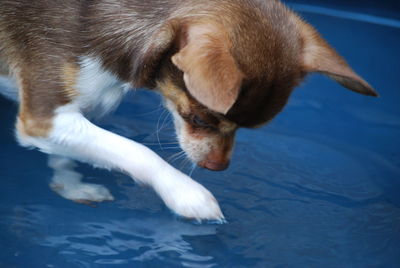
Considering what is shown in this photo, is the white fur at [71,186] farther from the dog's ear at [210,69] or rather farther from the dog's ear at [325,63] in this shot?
the dog's ear at [325,63]

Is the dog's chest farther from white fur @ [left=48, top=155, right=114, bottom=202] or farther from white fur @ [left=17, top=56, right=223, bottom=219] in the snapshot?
white fur @ [left=48, top=155, right=114, bottom=202]

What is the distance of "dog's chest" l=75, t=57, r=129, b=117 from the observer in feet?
9.89

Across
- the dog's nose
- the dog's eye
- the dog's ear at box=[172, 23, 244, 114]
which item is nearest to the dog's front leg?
the dog's nose

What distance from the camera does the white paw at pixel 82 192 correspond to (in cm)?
340

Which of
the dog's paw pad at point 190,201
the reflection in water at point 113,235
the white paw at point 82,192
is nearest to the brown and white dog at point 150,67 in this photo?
the dog's paw pad at point 190,201

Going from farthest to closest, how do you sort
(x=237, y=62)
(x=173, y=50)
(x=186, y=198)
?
(x=186, y=198) → (x=173, y=50) → (x=237, y=62)

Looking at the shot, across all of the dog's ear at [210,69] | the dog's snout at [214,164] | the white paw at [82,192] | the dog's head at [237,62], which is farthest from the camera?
the white paw at [82,192]

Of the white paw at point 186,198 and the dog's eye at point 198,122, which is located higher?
the dog's eye at point 198,122

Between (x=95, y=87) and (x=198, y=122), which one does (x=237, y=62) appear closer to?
(x=198, y=122)

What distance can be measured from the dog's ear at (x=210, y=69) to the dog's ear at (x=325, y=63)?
0.43 metres

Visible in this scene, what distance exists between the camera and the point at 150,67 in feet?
9.54

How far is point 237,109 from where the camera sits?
2715mm

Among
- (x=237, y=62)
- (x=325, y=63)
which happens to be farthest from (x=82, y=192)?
(x=325, y=63)

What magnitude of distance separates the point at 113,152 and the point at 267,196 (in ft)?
3.19
